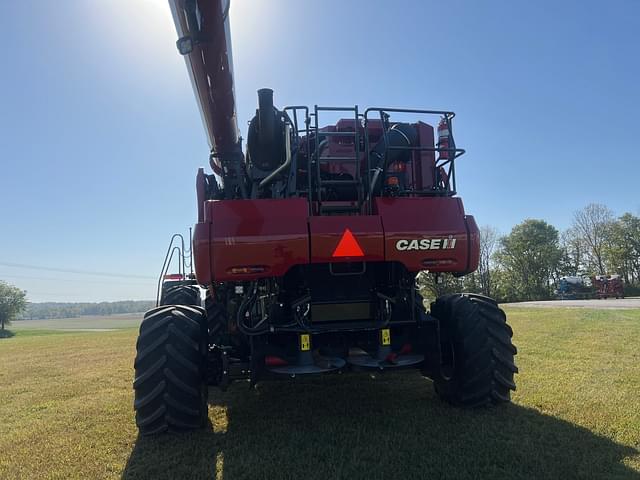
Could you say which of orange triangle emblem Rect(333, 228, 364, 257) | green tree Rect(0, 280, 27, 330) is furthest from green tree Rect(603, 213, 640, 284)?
green tree Rect(0, 280, 27, 330)

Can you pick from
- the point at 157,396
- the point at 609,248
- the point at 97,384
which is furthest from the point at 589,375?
the point at 609,248

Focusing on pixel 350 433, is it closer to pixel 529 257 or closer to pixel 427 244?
pixel 427 244

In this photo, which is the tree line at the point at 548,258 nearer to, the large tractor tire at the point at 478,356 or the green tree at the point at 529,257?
the green tree at the point at 529,257

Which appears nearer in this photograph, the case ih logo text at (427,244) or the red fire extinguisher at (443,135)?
the case ih logo text at (427,244)

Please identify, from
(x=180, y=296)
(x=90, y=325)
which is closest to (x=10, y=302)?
(x=90, y=325)

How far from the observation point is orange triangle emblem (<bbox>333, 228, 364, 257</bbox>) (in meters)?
4.13

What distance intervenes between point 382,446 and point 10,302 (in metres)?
74.3

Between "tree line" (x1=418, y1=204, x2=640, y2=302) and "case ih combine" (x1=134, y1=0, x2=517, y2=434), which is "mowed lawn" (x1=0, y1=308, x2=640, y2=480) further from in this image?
"tree line" (x1=418, y1=204, x2=640, y2=302)

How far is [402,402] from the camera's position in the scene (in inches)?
203

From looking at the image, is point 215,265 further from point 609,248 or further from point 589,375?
point 609,248

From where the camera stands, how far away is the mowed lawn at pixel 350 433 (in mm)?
3410

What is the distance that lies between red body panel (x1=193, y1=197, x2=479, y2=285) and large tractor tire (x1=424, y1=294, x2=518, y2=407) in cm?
57

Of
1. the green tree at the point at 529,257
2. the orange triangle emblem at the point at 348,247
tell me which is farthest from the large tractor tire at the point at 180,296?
the green tree at the point at 529,257

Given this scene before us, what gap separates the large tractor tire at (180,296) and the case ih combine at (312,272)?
232 cm
